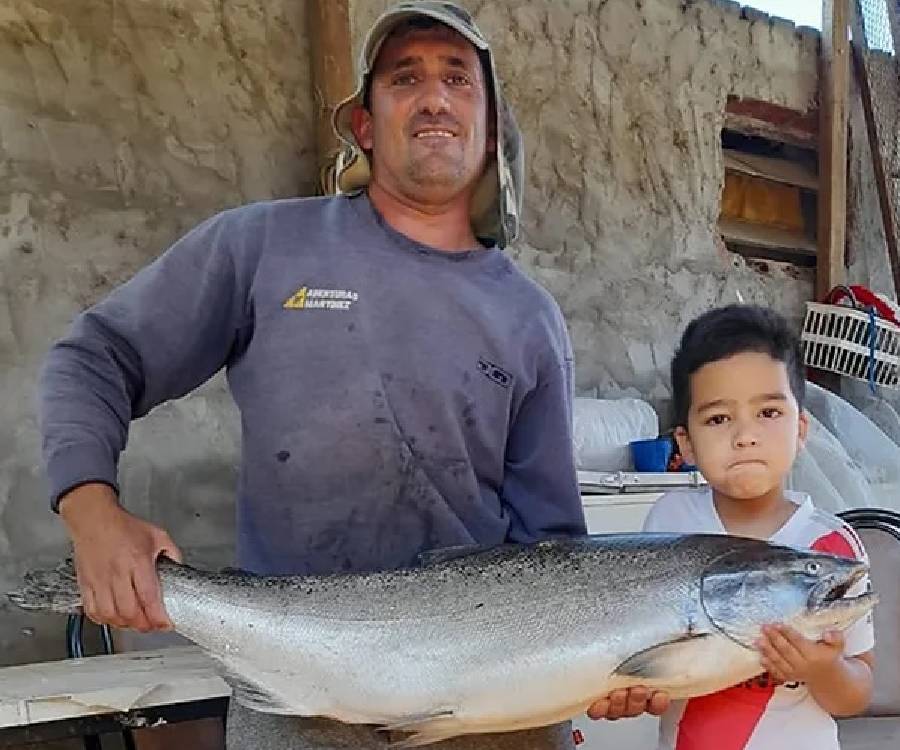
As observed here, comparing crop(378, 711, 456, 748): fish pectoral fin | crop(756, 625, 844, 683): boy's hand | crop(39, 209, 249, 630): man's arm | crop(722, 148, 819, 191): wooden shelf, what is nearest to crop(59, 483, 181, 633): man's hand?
crop(39, 209, 249, 630): man's arm

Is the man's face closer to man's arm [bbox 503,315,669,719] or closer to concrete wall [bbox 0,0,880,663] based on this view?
man's arm [bbox 503,315,669,719]

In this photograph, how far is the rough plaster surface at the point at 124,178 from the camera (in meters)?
3.17

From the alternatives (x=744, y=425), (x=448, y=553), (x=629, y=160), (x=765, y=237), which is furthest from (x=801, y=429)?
(x=765, y=237)

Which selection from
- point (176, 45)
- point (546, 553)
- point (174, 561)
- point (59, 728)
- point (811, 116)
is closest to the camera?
point (174, 561)

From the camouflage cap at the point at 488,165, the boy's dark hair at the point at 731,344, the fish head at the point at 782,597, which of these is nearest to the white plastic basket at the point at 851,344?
the boy's dark hair at the point at 731,344

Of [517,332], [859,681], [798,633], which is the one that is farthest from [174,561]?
[859,681]

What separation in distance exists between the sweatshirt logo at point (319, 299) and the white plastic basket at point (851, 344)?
416 cm

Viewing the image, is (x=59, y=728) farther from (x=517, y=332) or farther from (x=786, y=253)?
(x=786, y=253)

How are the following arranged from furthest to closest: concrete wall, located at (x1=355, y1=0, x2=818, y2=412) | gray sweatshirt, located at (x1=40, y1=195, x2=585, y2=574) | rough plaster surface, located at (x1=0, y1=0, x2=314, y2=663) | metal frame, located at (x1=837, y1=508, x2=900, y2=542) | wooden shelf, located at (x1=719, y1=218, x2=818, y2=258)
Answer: wooden shelf, located at (x1=719, y1=218, x2=818, y2=258) → concrete wall, located at (x1=355, y1=0, x2=818, y2=412) → rough plaster surface, located at (x1=0, y1=0, x2=314, y2=663) → metal frame, located at (x1=837, y1=508, x2=900, y2=542) → gray sweatshirt, located at (x1=40, y1=195, x2=585, y2=574)

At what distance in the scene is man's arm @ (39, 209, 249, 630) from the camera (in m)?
1.35

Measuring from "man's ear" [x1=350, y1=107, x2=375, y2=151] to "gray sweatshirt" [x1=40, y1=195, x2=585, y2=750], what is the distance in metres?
0.20

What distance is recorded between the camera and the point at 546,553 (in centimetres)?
153

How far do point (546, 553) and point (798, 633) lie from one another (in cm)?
36

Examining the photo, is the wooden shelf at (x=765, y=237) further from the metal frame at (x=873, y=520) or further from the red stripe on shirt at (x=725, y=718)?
the red stripe on shirt at (x=725, y=718)
